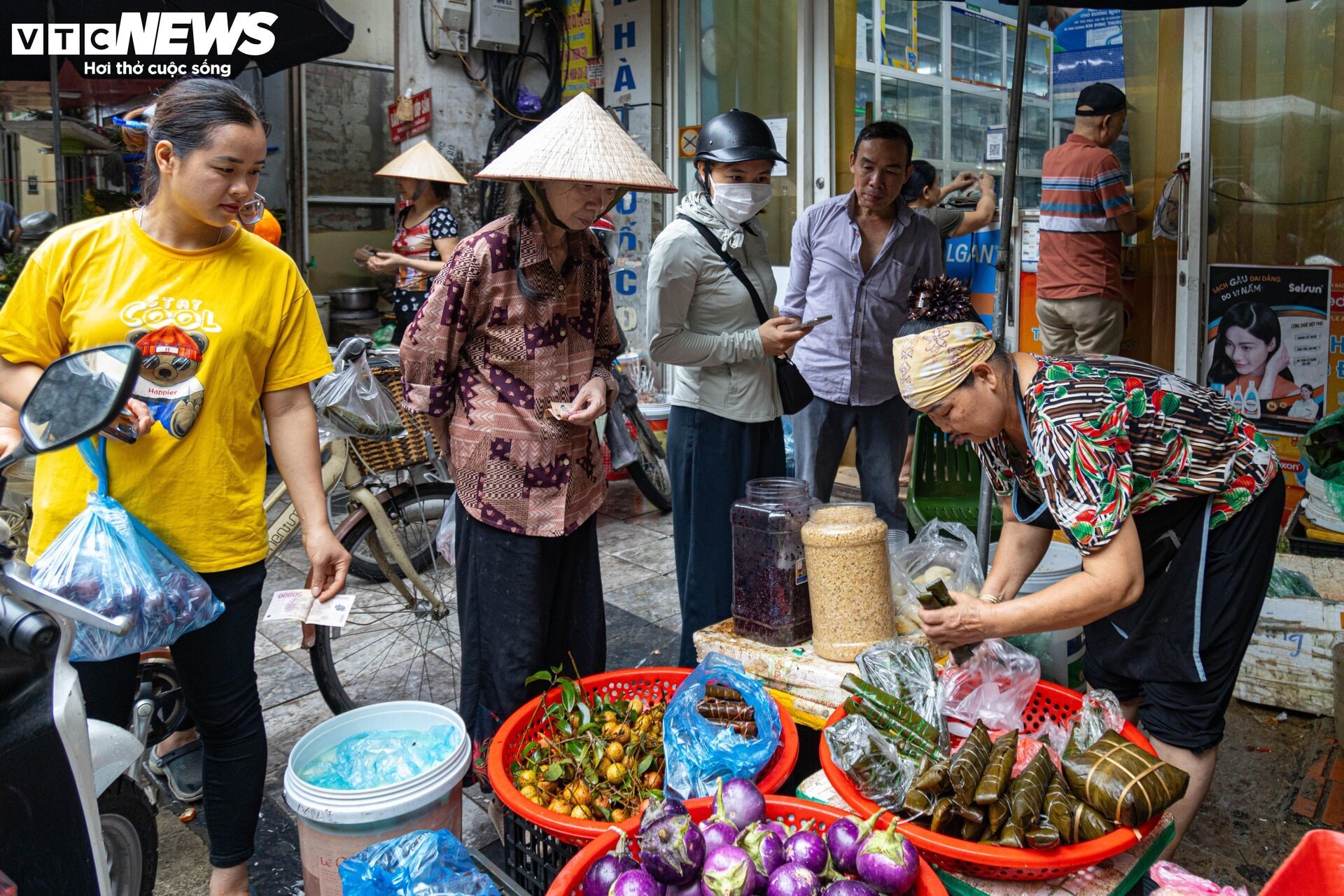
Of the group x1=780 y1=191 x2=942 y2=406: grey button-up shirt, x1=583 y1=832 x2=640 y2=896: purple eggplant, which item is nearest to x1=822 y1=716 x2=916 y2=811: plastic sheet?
x1=583 y1=832 x2=640 y2=896: purple eggplant

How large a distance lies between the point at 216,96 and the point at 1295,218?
4.75 meters

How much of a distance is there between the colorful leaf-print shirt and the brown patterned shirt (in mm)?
1107

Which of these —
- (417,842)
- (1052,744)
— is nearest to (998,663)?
(1052,744)

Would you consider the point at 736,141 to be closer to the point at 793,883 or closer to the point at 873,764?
the point at 873,764

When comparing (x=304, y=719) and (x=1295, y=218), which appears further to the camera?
(x=1295, y=218)

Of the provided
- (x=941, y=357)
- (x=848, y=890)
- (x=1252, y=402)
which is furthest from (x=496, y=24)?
(x=848, y=890)

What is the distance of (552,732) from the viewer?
7.71 ft

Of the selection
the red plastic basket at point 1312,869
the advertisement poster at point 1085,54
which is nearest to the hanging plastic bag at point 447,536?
the red plastic basket at point 1312,869

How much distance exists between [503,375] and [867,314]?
1.94 meters

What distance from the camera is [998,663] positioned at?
2.22 metres

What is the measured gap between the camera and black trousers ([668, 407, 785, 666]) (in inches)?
131

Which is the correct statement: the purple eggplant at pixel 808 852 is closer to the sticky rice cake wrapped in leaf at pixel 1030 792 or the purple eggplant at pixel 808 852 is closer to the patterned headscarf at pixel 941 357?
the sticky rice cake wrapped in leaf at pixel 1030 792

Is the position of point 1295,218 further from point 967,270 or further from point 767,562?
point 767,562

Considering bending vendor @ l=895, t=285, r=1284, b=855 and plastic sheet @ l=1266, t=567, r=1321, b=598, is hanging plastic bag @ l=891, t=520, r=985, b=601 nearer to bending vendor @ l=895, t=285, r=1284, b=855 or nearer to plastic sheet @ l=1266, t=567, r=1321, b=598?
bending vendor @ l=895, t=285, r=1284, b=855
